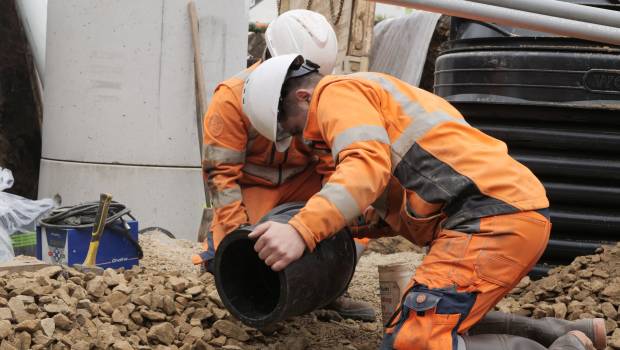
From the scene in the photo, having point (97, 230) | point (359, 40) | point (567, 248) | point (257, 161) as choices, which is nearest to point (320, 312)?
point (257, 161)

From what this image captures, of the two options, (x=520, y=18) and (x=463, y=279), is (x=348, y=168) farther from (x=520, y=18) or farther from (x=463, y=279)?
(x=520, y=18)

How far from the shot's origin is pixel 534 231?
2855 mm

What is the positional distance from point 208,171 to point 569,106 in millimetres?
1854

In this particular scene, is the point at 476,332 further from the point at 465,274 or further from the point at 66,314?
the point at 66,314

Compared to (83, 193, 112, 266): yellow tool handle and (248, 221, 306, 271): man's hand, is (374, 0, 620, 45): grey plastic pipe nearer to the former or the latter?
(248, 221, 306, 271): man's hand

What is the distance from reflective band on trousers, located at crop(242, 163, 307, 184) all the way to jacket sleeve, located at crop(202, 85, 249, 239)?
114 millimetres

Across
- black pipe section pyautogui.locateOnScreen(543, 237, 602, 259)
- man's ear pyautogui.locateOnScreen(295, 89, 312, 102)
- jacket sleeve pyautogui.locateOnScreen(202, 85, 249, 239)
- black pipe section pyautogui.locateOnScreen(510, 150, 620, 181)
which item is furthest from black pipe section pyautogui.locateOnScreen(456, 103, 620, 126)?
man's ear pyautogui.locateOnScreen(295, 89, 312, 102)

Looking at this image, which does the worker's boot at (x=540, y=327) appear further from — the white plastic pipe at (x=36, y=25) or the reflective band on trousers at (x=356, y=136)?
the white plastic pipe at (x=36, y=25)

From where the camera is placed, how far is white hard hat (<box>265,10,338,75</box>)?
13.8 feet

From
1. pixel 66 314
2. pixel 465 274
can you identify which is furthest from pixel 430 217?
pixel 66 314

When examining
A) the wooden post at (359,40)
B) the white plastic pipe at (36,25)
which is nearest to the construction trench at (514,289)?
the white plastic pipe at (36,25)

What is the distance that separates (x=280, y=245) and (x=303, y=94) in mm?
630

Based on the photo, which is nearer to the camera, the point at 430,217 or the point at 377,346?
the point at 430,217

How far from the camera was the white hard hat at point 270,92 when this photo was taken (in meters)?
3.08
